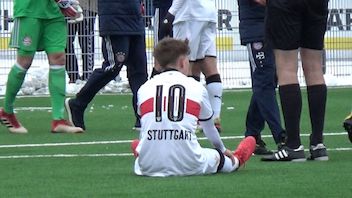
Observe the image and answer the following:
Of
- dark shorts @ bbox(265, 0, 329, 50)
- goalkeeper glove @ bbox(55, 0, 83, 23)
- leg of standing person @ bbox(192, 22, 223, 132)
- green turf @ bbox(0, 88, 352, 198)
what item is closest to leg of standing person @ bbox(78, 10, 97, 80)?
green turf @ bbox(0, 88, 352, 198)

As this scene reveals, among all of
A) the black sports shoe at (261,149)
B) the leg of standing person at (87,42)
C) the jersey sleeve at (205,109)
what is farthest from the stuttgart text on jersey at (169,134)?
the leg of standing person at (87,42)

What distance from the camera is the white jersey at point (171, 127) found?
25.7 feet

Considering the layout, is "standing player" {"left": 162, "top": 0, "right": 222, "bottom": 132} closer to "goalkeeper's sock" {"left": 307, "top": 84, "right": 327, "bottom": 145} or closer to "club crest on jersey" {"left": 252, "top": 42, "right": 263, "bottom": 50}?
"club crest on jersey" {"left": 252, "top": 42, "right": 263, "bottom": 50}

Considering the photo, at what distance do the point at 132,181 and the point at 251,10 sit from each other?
2.37 metres

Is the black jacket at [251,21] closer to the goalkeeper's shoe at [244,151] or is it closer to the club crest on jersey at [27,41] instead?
the goalkeeper's shoe at [244,151]

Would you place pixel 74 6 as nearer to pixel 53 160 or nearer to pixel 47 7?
pixel 47 7

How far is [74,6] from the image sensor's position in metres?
11.5

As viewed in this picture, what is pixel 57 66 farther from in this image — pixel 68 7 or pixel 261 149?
pixel 261 149

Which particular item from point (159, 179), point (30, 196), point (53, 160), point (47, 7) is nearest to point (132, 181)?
point (159, 179)

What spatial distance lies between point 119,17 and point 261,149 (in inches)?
106

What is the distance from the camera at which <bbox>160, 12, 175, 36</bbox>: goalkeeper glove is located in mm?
11258

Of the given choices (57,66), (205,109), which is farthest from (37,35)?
(205,109)

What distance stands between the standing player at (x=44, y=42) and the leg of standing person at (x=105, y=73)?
339 millimetres

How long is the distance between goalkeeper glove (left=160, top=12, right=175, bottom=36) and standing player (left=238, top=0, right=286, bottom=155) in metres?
1.71
